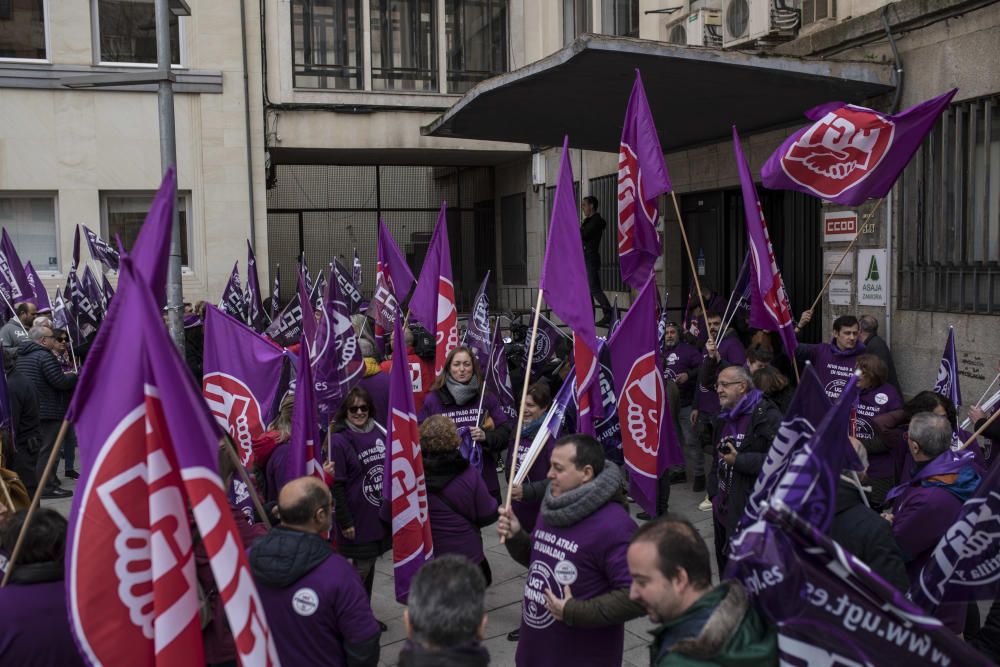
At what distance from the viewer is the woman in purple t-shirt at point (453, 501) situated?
5422 mm

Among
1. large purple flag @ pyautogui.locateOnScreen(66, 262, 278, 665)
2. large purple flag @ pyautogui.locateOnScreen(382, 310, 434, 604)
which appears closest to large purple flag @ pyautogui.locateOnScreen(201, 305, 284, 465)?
large purple flag @ pyautogui.locateOnScreen(382, 310, 434, 604)

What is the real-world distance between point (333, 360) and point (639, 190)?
2.50 meters

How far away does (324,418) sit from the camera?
6629 millimetres

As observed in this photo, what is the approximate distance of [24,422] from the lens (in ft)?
27.7

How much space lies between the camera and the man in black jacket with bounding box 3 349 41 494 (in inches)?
325

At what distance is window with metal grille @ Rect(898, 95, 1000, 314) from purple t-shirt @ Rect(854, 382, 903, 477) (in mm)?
2475

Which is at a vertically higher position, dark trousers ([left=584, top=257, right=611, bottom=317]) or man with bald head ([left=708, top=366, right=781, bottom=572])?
dark trousers ([left=584, top=257, right=611, bottom=317])

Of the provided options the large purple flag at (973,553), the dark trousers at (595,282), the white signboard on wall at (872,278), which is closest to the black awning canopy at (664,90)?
the white signboard on wall at (872,278)

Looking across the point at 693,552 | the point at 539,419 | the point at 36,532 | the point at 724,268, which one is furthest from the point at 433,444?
the point at 724,268

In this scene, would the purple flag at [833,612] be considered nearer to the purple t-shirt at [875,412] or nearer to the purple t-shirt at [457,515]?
the purple t-shirt at [457,515]

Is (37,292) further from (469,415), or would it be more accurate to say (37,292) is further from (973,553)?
(973,553)

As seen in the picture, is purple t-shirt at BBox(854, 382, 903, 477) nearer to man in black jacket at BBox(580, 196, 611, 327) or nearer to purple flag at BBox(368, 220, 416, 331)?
purple flag at BBox(368, 220, 416, 331)

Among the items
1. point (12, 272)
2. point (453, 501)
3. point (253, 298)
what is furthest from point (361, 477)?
point (12, 272)

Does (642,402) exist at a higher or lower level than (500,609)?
higher
